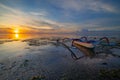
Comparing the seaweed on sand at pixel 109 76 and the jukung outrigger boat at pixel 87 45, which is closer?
the seaweed on sand at pixel 109 76

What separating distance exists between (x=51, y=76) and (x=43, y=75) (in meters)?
0.74

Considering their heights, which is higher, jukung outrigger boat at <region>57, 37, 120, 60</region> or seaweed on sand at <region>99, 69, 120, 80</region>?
jukung outrigger boat at <region>57, 37, 120, 60</region>

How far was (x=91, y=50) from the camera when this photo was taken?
53.7ft

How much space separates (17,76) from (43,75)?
2091 millimetres

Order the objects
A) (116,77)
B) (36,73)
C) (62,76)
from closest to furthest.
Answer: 1. (116,77)
2. (62,76)
3. (36,73)

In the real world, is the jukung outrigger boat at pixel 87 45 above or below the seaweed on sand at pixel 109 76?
above

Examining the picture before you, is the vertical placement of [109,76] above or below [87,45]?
below

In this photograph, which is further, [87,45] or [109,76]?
[87,45]

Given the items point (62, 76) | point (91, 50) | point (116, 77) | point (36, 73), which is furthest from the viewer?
point (91, 50)

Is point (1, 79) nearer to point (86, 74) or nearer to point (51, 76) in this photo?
point (51, 76)

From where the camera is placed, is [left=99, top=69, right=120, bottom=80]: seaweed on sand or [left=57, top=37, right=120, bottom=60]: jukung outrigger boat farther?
[left=57, top=37, right=120, bottom=60]: jukung outrigger boat

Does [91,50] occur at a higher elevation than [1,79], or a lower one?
higher

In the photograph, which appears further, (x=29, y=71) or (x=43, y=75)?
(x=29, y=71)

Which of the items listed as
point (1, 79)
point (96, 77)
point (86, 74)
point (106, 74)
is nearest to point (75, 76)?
point (86, 74)
